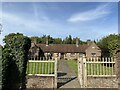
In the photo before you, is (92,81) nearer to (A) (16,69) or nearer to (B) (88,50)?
(A) (16,69)

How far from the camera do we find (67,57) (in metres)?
61.3

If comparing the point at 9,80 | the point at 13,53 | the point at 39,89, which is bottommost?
the point at 39,89

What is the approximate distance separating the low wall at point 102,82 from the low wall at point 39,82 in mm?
2499

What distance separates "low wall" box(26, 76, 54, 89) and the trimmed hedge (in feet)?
7.93

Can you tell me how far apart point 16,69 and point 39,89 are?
10.4ft

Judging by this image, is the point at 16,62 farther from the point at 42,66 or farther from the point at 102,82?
the point at 102,82

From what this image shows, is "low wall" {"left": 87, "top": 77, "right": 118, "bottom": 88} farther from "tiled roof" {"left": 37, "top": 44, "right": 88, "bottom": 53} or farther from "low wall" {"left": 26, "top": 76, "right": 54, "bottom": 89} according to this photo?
"tiled roof" {"left": 37, "top": 44, "right": 88, "bottom": 53}

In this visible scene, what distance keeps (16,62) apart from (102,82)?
6.08 m

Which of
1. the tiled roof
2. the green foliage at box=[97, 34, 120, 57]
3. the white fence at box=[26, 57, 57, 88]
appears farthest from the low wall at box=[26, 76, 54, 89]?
the tiled roof

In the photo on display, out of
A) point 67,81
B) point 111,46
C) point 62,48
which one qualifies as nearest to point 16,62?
point 67,81

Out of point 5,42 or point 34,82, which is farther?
point 34,82

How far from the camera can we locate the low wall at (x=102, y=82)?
14.4 m

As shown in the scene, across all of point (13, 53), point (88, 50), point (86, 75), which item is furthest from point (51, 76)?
point (88, 50)

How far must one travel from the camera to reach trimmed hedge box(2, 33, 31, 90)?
34.9 ft
